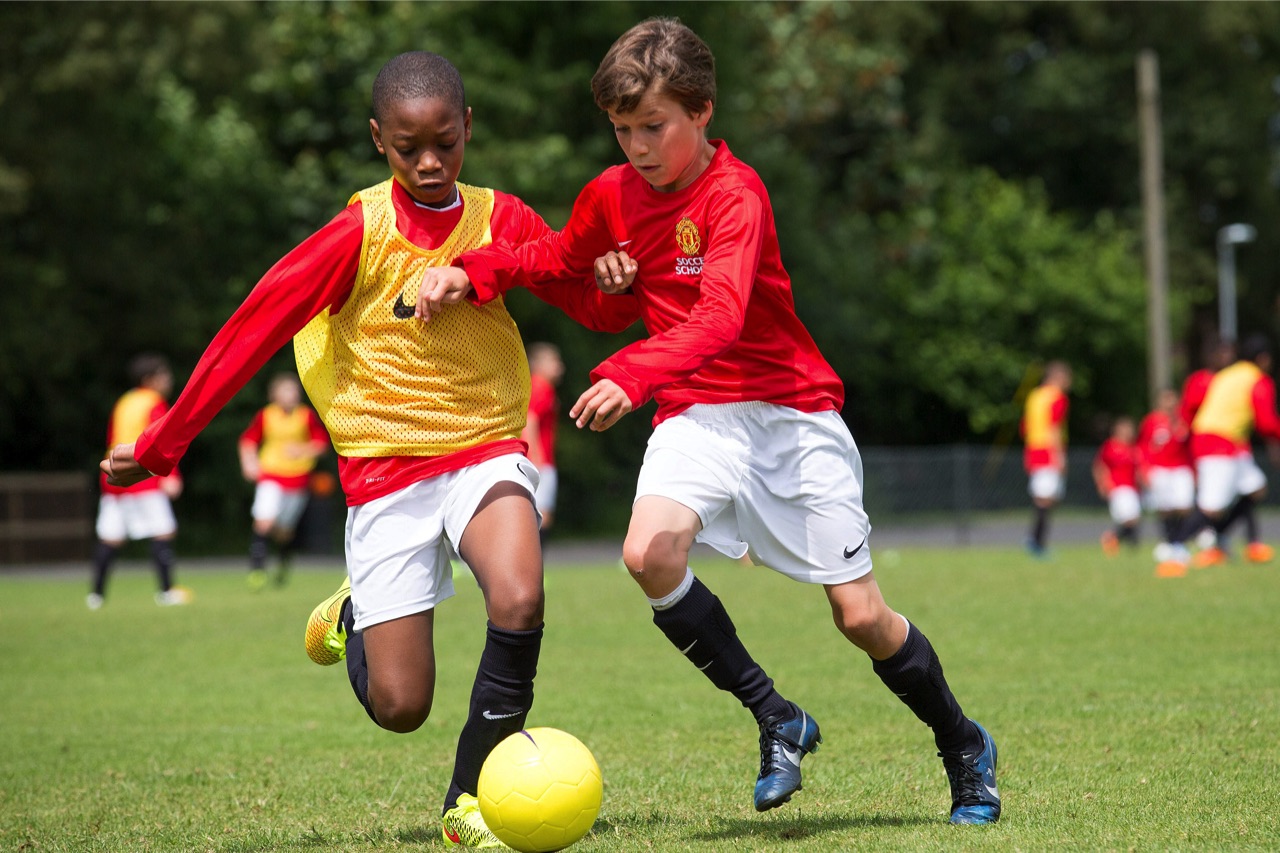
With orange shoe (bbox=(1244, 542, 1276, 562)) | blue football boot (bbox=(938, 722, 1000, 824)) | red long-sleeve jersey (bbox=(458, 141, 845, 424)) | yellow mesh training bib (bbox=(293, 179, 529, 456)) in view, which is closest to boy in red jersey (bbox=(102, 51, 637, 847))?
yellow mesh training bib (bbox=(293, 179, 529, 456))

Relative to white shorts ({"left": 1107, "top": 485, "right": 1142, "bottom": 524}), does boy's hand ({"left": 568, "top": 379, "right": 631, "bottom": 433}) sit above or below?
above

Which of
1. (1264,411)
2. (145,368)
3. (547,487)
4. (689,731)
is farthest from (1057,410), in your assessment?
(689,731)

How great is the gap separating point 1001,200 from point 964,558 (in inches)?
797

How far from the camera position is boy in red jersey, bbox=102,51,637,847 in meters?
4.56

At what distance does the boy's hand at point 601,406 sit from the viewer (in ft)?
12.7

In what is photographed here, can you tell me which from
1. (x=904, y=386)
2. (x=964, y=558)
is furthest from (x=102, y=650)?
(x=904, y=386)

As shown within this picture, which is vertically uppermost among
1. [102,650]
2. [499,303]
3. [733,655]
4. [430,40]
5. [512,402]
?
[430,40]

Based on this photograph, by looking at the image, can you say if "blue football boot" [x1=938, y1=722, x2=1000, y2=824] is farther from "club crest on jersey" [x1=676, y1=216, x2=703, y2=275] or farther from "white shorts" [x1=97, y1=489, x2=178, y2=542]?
"white shorts" [x1=97, y1=489, x2=178, y2=542]

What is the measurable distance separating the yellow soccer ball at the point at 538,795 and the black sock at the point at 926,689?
40.5 inches

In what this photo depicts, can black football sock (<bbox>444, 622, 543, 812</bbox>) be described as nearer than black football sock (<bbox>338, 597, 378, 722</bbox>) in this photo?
Yes

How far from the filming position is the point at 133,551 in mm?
25109

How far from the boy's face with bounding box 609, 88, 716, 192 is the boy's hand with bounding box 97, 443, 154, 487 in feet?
5.90

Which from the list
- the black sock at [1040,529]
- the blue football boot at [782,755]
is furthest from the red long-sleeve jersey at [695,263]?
the black sock at [1040,529]

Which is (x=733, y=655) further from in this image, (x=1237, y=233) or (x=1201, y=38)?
(x=1201, y=38)
